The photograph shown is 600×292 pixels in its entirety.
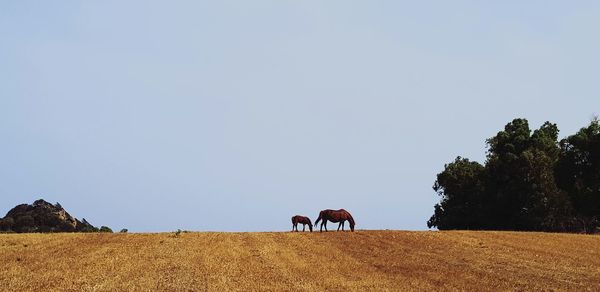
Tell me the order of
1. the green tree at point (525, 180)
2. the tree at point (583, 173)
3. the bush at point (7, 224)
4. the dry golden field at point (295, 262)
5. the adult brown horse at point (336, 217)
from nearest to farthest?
the dry golden field at point (295, 262)
the adult brown horse at point (336, 217)
the bush at point (7, 224)
the green tree at point (525, 180)
the tree at point (583, 173)

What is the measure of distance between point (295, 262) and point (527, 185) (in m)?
42.2

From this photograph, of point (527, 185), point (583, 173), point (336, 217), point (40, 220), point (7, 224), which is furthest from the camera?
point (583, 173)

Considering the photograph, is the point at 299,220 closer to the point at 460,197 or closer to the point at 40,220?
the point at 40,220

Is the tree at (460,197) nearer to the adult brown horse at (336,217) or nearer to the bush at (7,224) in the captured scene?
the adult brown horse at (336,217)

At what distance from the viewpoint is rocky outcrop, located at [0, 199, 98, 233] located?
52031 mm

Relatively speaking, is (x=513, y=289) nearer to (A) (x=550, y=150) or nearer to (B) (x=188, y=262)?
(B) (x=188, y=262)

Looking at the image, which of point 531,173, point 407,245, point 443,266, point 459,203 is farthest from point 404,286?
point 459,203

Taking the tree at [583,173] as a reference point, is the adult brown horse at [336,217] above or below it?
below

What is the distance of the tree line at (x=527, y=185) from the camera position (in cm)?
6072

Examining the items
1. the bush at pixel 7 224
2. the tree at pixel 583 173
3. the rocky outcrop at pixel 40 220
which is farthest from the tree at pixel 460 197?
the bush at pixel 7 224

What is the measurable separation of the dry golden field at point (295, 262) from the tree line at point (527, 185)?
→ 2147 cm

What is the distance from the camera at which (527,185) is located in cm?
6169

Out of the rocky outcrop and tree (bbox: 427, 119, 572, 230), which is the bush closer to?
the rocky outcrop

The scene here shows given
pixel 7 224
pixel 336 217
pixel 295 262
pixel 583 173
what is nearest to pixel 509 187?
pixel 583 173
